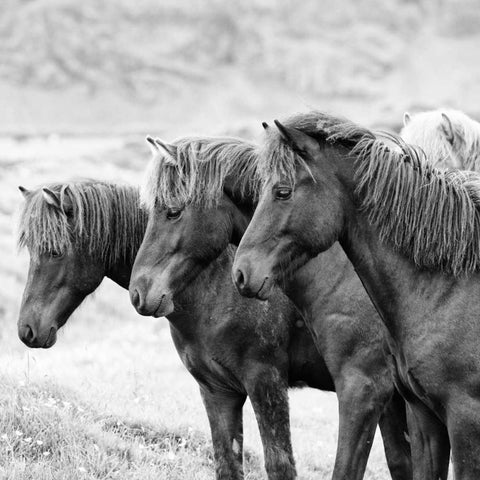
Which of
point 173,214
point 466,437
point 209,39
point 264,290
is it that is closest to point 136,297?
point 173,214

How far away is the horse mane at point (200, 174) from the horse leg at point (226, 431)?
1481mm

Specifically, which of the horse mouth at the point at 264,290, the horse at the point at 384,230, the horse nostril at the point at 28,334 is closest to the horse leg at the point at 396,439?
the horse at the point at 384,230

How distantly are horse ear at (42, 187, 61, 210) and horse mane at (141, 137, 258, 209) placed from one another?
2.12 feet

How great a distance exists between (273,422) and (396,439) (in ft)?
3.50

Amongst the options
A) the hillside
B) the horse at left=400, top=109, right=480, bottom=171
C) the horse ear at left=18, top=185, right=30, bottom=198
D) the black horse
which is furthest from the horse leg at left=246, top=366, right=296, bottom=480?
the hillside

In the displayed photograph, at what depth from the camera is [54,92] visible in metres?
45.9

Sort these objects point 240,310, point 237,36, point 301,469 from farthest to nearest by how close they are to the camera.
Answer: point 237,36 → point 301,469 → point 240,310

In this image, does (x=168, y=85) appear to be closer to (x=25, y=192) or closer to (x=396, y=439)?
(x=25, y=192)

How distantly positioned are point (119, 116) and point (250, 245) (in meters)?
40.4

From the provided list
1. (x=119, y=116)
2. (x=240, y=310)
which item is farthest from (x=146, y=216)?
(x=119, y=116)

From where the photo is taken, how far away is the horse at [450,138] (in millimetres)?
8008

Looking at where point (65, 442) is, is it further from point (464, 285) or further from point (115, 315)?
point (115, 315)

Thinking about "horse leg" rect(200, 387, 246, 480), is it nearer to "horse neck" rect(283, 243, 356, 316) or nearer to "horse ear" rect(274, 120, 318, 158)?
"horse neck" rect(283, 243, 356, 316)

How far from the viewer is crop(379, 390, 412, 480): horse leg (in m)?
6.62
